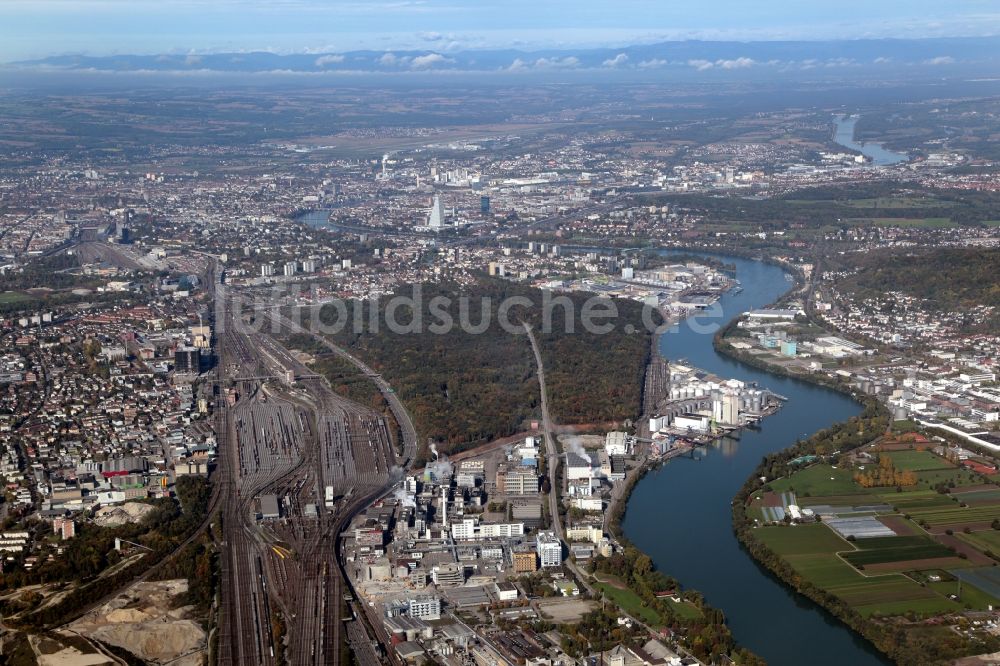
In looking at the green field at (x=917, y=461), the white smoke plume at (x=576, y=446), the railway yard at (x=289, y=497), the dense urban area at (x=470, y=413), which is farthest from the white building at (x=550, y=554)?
the green field at (x=917, y=461)

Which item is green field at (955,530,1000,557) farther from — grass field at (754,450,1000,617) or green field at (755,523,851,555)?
green field at (755,523,851,555)

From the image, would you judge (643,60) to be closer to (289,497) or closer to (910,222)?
(910,222)

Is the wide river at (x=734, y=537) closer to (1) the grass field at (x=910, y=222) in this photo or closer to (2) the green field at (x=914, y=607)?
(2) the green field at (x=914, y=607)

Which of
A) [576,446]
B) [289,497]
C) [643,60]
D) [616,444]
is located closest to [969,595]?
[616,444]

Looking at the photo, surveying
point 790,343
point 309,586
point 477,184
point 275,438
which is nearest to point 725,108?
point 477,184

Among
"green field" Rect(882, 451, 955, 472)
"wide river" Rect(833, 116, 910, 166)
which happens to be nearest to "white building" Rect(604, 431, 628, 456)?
"green field" Rect(882, 451, 955, 472)

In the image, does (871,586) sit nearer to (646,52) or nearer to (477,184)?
(477,184)
